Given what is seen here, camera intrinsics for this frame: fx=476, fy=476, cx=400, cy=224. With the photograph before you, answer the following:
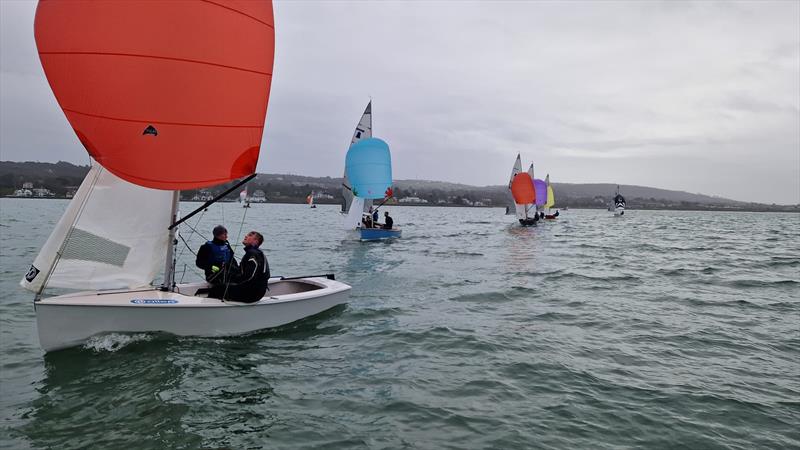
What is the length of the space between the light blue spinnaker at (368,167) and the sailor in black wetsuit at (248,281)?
66.3ft

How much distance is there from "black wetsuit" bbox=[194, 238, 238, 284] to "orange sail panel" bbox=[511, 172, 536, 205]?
1575 inches

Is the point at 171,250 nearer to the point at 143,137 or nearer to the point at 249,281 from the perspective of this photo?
the point at 249,281

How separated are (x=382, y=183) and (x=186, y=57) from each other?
22140mm

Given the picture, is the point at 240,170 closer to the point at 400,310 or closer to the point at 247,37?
the point at 247,37

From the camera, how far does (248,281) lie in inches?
321

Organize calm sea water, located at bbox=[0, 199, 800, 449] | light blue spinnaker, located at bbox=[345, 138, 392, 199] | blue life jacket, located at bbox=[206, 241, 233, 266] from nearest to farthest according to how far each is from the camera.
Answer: calm sea water, located at bbox=[0, 199, 800, 449] → blue life jacket, located at bbox=[206, 241, 233, 266] → light blue spinnaker, located at bbox=[345, 138, 392, 199]

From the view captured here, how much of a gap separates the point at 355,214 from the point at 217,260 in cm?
2077

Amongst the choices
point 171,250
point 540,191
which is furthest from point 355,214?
point 540,191

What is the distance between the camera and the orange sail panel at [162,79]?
20.2 feet

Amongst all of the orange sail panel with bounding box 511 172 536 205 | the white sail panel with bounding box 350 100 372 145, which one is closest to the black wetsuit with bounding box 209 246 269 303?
the white sail panel with bounding box 350 100 372 145

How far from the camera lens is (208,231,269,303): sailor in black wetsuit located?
8141 mm

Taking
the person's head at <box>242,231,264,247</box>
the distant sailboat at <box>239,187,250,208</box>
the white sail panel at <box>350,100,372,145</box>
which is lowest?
the person's head at <box>242,231,264,247</box>

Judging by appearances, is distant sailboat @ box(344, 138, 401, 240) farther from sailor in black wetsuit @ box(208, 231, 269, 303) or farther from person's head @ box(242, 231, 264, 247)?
sailor in black wetsuit @ box(208, 231, 269, 303)

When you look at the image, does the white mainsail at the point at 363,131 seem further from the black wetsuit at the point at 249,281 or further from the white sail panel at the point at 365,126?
the black wetsuit at the point at 249,281
